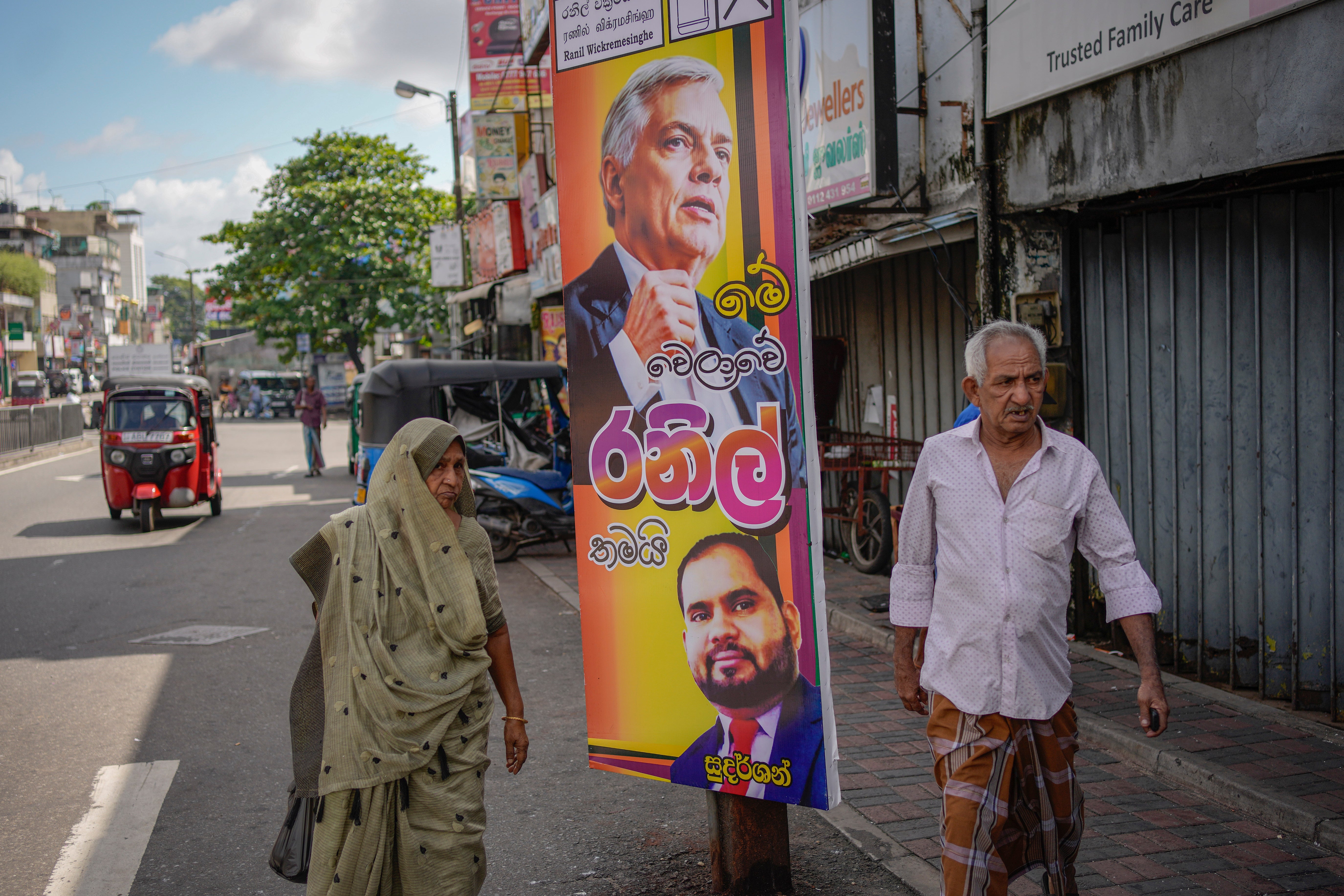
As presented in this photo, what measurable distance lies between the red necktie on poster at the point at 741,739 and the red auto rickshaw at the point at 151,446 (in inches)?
475

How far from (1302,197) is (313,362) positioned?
186 ft

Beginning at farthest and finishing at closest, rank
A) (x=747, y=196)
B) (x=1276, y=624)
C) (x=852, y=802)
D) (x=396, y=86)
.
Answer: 1. (x=396, y=86)
2. (x=1276, y=624)
3. (x=852, y=802)
4. (x=747, y=196)

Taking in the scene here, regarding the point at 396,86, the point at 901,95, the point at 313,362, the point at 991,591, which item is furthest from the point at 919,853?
the point at 313,362

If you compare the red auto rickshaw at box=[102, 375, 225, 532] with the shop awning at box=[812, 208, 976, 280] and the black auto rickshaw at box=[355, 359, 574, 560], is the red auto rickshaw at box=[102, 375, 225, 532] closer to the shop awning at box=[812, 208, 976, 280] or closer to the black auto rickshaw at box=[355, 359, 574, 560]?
the black auto rickshaw at box=[355, 359, 574, 560]

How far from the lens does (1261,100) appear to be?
492 centimetres

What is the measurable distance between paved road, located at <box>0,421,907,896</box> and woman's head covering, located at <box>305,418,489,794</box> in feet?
4.35

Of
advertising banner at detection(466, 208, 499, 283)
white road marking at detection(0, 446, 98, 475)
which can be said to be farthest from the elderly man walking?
white road marking at detection(0, 446, 98, 475)

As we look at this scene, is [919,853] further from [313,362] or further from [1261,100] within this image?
[313,362]

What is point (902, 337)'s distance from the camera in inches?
370

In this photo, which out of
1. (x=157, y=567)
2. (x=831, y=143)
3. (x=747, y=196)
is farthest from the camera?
(x=157, y=567)

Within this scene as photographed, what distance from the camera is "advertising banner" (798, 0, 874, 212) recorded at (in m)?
8.17

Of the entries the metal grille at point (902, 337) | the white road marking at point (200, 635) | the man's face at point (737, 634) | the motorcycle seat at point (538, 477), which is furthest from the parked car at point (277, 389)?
the man's face at point (737, 634)

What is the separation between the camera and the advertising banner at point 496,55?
20.8m

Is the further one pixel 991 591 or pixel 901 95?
pixel 901 95
